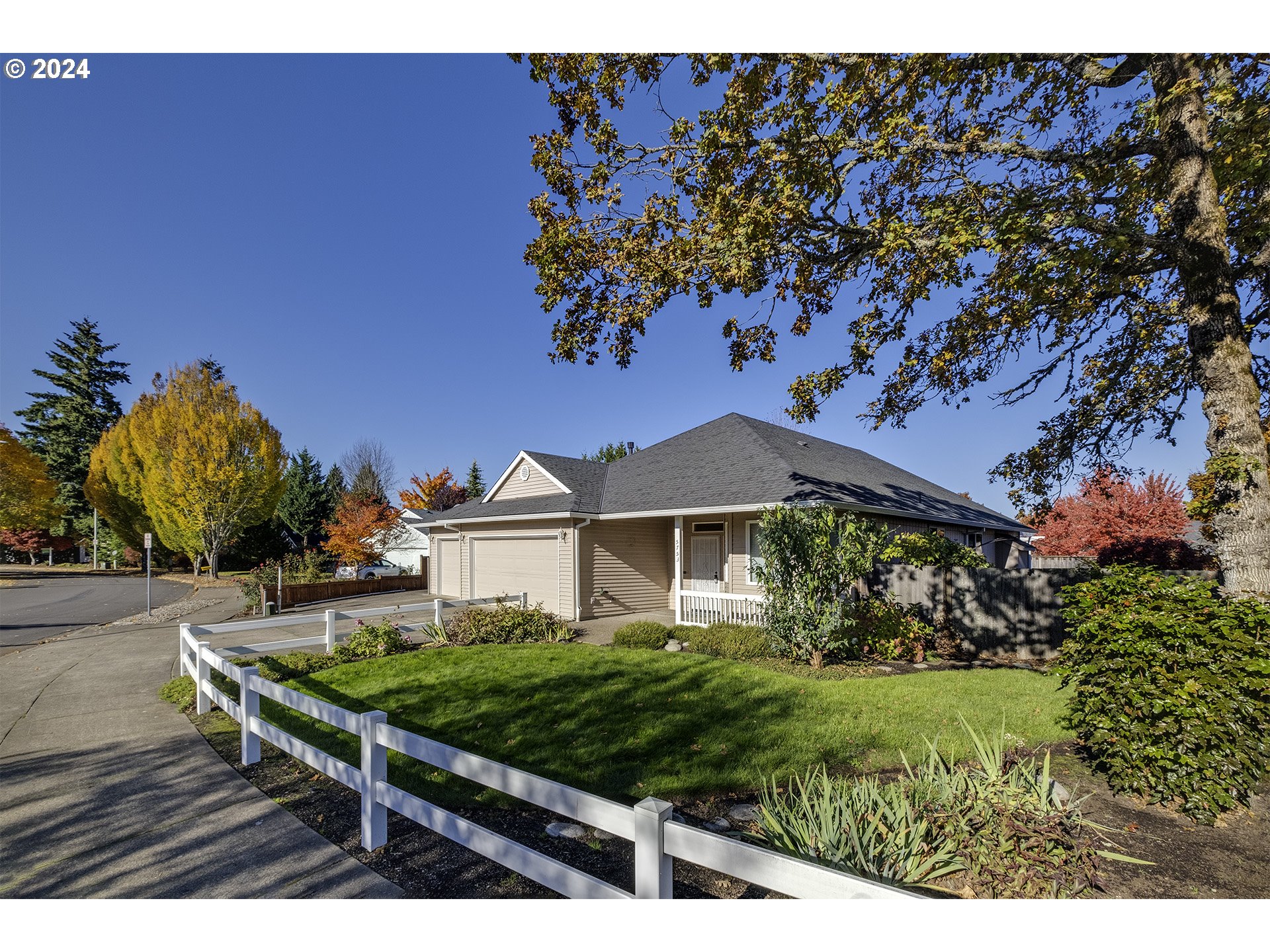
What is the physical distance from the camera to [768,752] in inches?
207

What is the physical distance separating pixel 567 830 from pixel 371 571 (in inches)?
1195

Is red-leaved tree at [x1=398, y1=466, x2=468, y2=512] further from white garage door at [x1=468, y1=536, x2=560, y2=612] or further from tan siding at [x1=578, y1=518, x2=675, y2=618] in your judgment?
tan siding at [x1=578, y1=518, x2=675, y2=618]

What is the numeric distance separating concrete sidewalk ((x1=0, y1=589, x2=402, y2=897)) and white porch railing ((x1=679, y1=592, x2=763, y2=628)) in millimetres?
8604

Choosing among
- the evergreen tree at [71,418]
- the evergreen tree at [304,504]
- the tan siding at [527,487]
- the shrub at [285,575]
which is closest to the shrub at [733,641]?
the tan siding at [527,487]

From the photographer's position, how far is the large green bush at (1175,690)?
3.82 metres

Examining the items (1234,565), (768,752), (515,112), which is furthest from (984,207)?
(768,752)

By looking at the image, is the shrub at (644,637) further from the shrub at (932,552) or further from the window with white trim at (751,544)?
the shrub at (932,552)

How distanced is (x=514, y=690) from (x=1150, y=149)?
9.51m

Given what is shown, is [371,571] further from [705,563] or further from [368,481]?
[705,563]

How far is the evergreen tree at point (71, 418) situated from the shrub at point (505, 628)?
4142 centimetres

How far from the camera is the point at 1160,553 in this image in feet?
56.1

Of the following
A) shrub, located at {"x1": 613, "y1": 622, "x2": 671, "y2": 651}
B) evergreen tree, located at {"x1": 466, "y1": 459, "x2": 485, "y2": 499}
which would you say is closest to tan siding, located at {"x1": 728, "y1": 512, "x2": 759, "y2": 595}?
shrub, located at {"x1": 613, "y1": 622, "x2": 671, "y2": 651}

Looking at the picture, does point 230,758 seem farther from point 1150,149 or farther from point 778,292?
point 1150,149

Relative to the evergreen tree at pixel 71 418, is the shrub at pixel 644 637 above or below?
below
